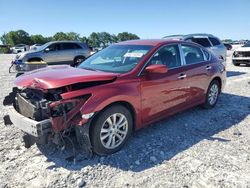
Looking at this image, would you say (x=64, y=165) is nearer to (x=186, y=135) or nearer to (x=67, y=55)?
(x=186, y=135)

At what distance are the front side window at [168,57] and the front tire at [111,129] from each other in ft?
3.71

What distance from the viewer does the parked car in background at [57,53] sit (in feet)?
41.6

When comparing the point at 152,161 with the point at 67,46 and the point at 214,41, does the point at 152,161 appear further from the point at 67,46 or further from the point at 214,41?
the point at 67,46

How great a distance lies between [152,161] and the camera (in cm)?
368

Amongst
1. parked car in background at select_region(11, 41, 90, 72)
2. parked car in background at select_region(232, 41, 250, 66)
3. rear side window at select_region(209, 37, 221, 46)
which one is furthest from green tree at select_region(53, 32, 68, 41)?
rear side window at select_region(209, 37, 221, 46)

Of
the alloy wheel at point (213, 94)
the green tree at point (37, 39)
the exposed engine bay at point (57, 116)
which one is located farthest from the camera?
the green tree at point (37, 39)

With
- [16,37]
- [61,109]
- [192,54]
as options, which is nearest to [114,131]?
[61,109]

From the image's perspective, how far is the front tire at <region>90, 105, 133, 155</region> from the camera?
357 cm

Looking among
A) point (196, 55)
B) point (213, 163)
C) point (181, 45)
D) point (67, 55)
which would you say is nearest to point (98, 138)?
point (213, 163)

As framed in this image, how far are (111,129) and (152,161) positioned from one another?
0.74 metres

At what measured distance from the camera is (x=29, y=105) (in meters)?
3.58

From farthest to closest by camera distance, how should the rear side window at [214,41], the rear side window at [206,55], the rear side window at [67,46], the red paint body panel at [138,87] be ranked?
the rear side window at [67,46] < the rear side window at [214,41] < the rear side window at [206,55] < the red paint body panel at [138,87]

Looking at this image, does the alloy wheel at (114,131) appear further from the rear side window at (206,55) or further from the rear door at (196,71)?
the rear side window at (206,55)

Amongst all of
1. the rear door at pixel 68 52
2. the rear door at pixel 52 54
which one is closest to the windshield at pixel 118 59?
the rear door at pixel 52 54
